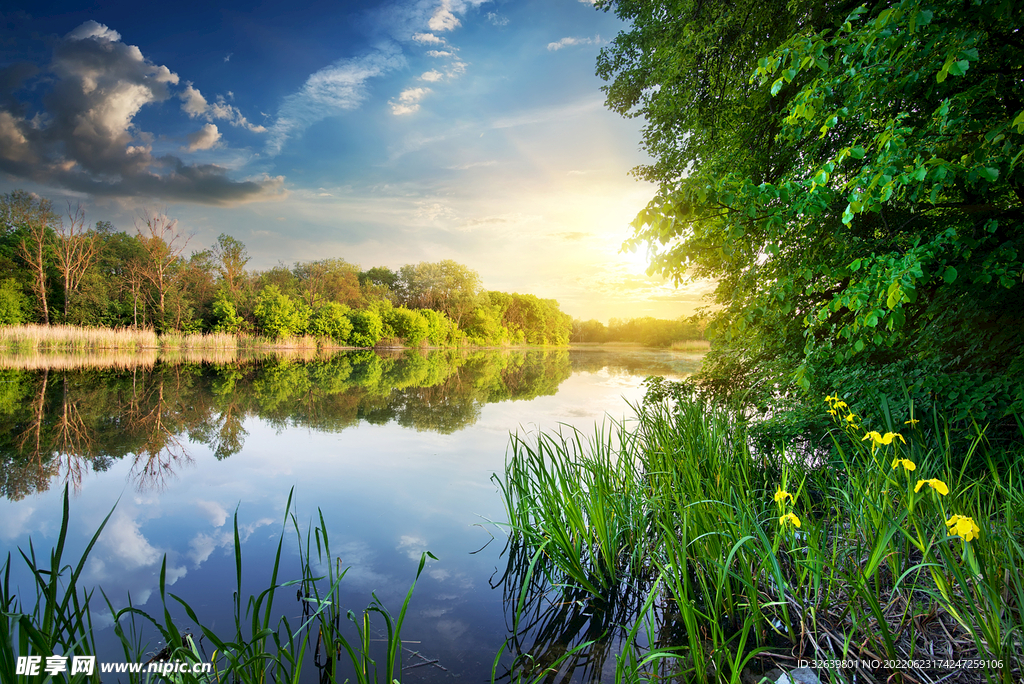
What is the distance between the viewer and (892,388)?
125 inches

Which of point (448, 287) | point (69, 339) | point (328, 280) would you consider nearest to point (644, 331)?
point (448, 287)

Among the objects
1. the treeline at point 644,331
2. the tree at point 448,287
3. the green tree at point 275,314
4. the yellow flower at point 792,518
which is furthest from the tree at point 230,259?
the yellow flower at point 792,518

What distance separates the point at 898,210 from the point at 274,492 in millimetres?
6355

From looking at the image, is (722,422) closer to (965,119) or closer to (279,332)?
(965,119)

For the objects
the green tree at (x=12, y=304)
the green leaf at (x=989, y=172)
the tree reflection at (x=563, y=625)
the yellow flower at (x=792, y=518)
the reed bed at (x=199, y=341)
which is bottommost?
the tree reflection at (x=563, y=625)

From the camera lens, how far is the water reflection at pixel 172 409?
4.34 metres

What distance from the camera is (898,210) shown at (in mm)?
4051

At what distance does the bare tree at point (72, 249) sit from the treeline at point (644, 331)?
2800 centimetres

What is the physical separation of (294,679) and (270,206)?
37.9 meters

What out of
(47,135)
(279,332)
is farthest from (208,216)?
(279,332)

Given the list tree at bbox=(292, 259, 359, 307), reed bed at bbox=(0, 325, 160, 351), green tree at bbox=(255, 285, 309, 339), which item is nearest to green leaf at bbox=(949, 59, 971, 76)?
reed bed at bbox=(0, 325, 160, 351)

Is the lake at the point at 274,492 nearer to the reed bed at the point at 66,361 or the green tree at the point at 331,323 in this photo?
the reed bed at the point at 66,361

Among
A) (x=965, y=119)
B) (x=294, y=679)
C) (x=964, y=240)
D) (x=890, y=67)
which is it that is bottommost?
(x=294, y=679)

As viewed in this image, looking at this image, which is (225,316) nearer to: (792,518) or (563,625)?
(563,625)
